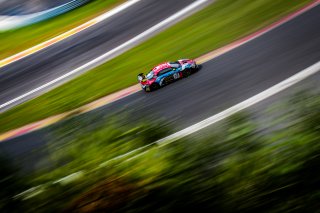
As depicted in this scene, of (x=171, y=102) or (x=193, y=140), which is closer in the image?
(x=193, y=140)

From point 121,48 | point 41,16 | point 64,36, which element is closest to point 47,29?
point 41,16

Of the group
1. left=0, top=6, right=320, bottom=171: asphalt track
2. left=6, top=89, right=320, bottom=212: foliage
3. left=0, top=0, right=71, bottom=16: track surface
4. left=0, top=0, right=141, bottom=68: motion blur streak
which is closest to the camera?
left=6, top=89, right=320, bottom=212: foliage

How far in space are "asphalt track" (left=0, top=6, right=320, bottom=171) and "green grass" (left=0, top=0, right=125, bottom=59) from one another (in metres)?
9.96

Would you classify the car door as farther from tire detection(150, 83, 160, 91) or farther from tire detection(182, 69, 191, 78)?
tire detection(182, 69, 191, 78)

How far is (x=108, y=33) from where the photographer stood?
20.3 metres

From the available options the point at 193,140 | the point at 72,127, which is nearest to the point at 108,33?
the point at 72,127

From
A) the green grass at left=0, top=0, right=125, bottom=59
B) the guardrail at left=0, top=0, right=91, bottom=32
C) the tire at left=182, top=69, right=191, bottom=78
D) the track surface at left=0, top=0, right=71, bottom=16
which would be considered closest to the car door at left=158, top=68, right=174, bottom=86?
the tire at left=182, top=69, right=191, bottom=78

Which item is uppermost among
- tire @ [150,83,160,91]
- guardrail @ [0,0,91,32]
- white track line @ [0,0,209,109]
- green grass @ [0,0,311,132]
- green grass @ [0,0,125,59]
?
guardrail @ [0,0,91,32]

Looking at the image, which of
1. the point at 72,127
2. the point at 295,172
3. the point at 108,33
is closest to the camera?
the point at 295,172

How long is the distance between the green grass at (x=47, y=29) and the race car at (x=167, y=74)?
10198 mm

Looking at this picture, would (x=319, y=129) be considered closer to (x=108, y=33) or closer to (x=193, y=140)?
(x=193, y=140)

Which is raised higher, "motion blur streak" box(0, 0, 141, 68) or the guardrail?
the guardrail

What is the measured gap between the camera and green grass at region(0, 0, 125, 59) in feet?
74.1

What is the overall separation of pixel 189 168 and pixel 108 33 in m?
17.3
